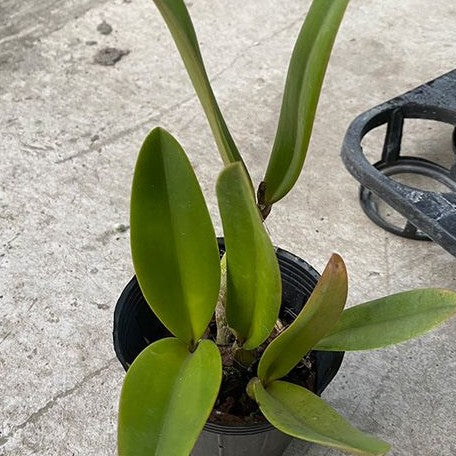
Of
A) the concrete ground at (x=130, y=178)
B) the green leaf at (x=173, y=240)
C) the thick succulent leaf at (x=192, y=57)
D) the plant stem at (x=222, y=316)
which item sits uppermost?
the thick succulent leaf at (x=192, y=57)

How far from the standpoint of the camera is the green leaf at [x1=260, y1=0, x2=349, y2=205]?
0.69 m

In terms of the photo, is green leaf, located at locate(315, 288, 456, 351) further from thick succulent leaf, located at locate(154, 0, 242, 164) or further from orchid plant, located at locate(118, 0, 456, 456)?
thick succulent leaf, located at locate(154, 0, 242, 164)

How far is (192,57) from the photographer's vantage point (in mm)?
704

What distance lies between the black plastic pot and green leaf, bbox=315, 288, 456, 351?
107 mm

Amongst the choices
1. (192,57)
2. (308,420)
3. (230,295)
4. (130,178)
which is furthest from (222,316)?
(130,178)

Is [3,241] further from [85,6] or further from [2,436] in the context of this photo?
[85,6]

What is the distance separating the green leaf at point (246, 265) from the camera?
645mm

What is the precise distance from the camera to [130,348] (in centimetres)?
92

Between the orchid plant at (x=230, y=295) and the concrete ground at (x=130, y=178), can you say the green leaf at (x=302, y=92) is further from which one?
the concrete ground at (x=130, y=178)

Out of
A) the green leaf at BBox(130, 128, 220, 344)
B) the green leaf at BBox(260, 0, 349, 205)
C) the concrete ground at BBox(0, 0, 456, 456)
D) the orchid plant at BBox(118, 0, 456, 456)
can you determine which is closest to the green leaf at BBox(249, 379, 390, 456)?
the orchid plant at BBox(118, 0, 456, 456)

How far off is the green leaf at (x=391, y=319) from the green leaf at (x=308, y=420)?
7 cm

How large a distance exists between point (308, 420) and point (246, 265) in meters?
0.17

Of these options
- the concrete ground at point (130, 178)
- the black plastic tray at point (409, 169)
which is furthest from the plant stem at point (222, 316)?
the black plastic tray at point (409, 169)

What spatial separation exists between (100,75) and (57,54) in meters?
0.15
